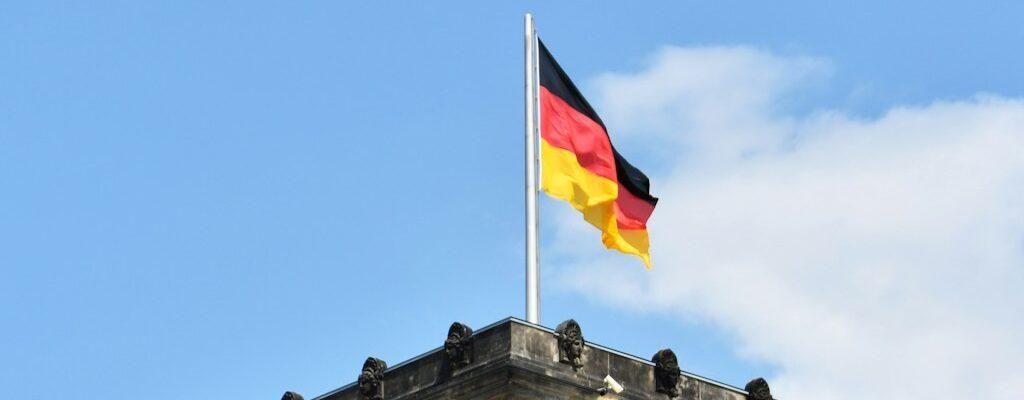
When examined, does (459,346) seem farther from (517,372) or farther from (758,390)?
(758,390)

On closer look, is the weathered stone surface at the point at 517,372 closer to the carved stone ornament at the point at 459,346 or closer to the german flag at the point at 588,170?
the carved stone ornament at the point at 459,346

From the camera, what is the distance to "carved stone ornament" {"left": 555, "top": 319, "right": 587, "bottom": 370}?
61.3 metres

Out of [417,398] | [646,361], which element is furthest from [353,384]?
A: [646,361]

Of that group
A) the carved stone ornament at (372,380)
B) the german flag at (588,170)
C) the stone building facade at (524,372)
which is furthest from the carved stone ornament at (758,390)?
the carved stone ornament at (372,380)

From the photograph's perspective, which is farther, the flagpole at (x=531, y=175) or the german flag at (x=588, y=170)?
the german flag at (x=588, y=170)

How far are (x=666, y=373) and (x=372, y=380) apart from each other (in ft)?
24.6

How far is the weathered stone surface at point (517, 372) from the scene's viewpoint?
2371 inches

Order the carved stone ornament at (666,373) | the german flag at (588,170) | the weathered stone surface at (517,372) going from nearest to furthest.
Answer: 1. the weathered stone surface at (517,372)
2. the carved stone ornament at (666,373)
3. the german flag at (588,170)

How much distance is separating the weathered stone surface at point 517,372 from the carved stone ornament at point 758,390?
2.43m

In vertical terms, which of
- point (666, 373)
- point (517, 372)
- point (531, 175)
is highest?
point (531, 175)

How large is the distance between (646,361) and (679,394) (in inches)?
50.5

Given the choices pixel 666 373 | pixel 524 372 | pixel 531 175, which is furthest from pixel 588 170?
pixel 524 372

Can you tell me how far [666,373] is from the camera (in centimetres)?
6347

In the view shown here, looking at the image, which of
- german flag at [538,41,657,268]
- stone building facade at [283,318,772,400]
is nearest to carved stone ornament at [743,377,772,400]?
Result: stone building facade at [283,318,772,400]
